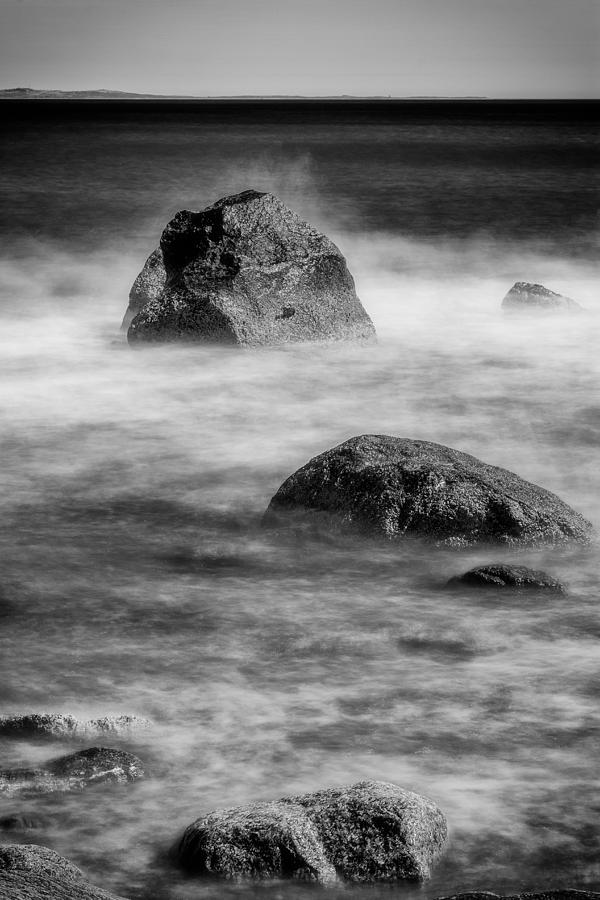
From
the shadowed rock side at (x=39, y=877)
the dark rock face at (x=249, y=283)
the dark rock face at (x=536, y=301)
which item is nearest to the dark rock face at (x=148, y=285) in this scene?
the dark rock face at (x=249, y=283)

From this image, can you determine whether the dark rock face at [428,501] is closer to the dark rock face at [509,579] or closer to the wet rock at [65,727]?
the dark rock face at [509,579]

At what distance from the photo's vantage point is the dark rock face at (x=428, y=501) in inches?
297

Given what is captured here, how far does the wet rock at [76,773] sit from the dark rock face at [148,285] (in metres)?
11.0

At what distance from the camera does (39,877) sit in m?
3.57

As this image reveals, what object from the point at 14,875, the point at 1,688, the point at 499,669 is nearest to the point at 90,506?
the point at 1,688

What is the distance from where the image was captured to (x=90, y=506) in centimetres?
878

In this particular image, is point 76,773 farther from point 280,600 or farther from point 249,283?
point 249,283

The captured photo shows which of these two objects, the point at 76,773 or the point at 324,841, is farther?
the point at 76,773

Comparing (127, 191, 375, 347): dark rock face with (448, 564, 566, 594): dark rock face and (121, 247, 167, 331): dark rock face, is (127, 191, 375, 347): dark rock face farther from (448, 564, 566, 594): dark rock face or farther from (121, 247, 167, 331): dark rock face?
(448, 564, 566, 594): dark rock face

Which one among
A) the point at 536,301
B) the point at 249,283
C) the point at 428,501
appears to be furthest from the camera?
the point at 536,301

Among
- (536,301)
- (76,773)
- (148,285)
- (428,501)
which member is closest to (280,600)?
(428,501)

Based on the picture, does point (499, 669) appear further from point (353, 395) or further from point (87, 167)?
point (87, 167)

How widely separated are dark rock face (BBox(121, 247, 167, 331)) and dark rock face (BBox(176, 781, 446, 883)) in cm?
1174

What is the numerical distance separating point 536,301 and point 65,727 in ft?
44.4
